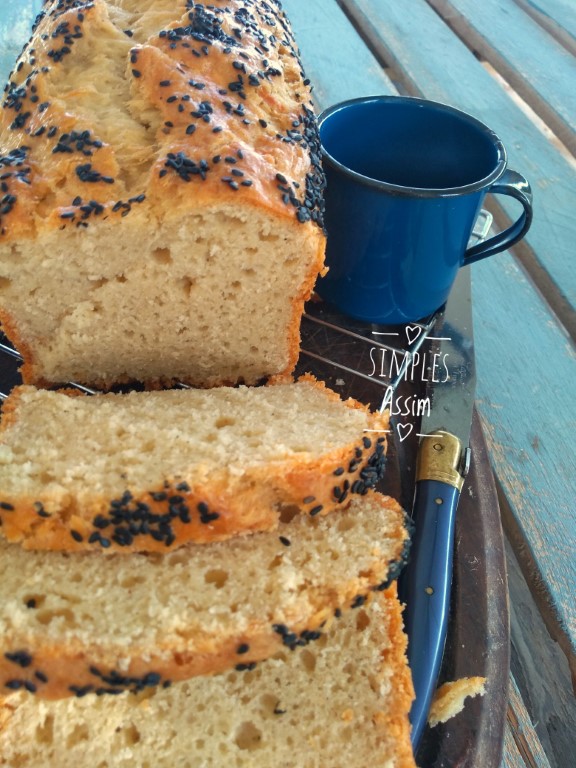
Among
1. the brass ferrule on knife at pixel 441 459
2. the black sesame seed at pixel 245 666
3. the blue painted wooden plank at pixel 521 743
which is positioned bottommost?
the blue painted wooden plank at pixel 521 743

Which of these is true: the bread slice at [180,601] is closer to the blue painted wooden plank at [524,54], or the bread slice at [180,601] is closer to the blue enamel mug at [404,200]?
the blue enamel mug at [404,200]

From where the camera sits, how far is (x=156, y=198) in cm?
186

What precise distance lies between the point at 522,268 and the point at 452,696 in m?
2.22

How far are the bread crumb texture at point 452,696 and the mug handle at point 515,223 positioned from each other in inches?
60.9

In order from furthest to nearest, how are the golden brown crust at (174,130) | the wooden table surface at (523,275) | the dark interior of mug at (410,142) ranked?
1. the dark interior of mug at (410,142)
2. the wooden table surface at (523,275)
3. the golden brown crust at (174,130)

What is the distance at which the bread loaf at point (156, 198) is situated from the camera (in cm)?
188

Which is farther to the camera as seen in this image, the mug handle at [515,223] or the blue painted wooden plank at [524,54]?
the blue painted wooden plank at [524,54]

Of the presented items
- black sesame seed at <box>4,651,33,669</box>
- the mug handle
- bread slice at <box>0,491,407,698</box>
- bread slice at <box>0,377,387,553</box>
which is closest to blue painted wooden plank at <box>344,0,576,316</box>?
the mug handle

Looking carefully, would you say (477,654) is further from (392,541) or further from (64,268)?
(64,268)

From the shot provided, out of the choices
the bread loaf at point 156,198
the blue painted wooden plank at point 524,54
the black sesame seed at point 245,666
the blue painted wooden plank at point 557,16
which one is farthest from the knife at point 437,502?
the blue painted wooden plank at point 557,16

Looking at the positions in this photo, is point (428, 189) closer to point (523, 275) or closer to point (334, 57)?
point (523, 275)

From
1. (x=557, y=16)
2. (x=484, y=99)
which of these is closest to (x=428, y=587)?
(x=484, y=99)

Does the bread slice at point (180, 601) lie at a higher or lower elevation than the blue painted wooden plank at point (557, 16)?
lower

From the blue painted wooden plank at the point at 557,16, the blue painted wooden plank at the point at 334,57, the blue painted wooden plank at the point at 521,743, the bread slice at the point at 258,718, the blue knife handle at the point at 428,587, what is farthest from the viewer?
the blue painted wooden plank at the point at 557,16
